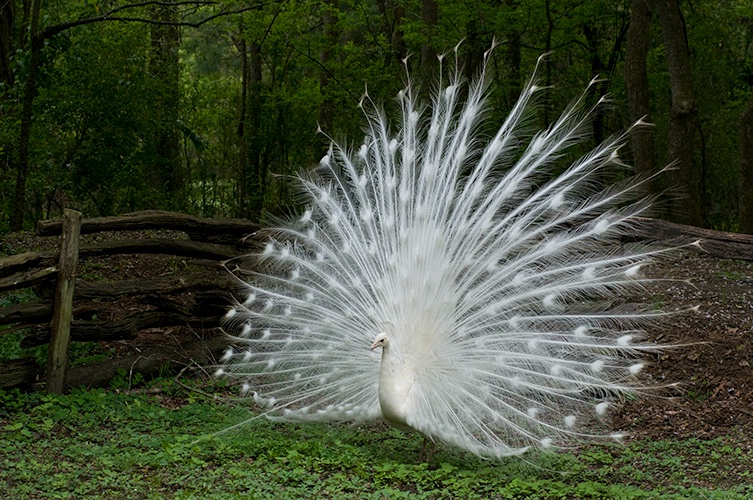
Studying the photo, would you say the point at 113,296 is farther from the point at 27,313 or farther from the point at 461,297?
the point at 461,297

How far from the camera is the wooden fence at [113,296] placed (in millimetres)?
7242

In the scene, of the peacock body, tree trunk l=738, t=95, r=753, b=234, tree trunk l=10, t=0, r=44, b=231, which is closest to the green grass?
the peacock body

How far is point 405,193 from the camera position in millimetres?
6637

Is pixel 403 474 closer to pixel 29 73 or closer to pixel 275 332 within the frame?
pixel 275 332

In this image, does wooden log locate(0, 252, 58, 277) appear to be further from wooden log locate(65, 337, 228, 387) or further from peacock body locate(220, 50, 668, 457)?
peacock body locate(220, 50, 668, 457)

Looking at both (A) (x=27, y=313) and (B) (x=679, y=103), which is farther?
(B) (x=679, y=103)

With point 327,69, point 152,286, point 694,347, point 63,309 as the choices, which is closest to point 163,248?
point 152,286

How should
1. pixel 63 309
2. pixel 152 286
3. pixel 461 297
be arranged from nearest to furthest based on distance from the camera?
pixel 461 297 < pixel 63 309 < pixel 152 286

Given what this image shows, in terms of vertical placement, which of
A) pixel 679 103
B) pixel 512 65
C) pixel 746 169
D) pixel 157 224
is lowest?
Answer: pixel 157 224

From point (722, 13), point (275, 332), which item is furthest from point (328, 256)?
point (722, 13)

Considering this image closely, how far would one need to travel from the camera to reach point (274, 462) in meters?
6.12

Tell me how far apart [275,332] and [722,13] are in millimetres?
15067

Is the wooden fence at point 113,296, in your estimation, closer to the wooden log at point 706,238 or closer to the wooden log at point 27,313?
the wooden log at point 27,313

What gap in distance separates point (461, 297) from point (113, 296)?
349cm
